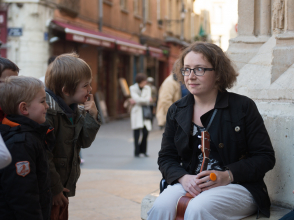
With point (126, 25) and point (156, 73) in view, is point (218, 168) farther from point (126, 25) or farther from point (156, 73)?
point (156, 73)

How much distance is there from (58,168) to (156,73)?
25069 mm

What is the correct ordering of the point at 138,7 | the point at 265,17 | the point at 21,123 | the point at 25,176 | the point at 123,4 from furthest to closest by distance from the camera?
the point at 138,7 < the point at 123,4 < the point at 265,17 < the point at 21,123 < the point at 25,176

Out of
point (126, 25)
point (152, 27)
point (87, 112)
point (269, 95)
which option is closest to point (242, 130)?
point (269, 95)

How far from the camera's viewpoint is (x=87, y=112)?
3180mm

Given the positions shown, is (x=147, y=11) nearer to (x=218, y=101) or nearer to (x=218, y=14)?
(x=218, y=101)

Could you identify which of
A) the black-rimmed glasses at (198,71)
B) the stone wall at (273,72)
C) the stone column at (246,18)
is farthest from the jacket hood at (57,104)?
the stone column at (246,18)

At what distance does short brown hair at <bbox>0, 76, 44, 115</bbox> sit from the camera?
2.48 metres

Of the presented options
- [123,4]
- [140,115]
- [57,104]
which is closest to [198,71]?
[57,104]

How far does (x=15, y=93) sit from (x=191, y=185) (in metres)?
1.22

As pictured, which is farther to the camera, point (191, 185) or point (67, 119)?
point (67, 119)

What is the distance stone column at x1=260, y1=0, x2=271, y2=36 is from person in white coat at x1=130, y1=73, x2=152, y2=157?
535 cm

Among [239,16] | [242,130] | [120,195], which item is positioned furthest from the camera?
[120,195]

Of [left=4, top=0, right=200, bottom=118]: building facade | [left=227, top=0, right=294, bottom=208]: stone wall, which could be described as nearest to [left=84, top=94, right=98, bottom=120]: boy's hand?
[left=227, top=0, right=294, bottom=208]: stone wall

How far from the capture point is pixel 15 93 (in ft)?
8.16
